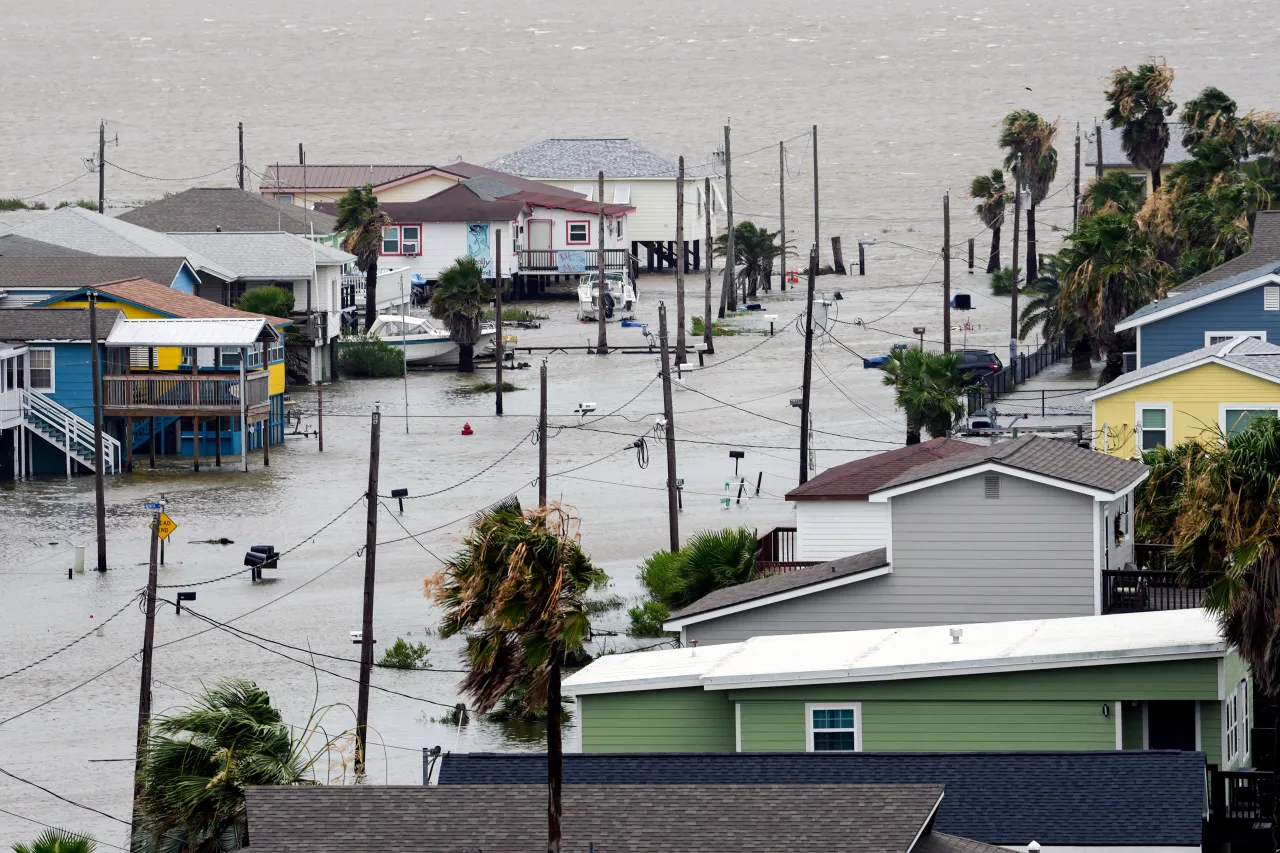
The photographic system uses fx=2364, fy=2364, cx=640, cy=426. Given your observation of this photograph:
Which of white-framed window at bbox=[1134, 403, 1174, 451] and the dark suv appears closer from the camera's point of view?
white-framed window at bbox=[1134, 403, 1174, 451]

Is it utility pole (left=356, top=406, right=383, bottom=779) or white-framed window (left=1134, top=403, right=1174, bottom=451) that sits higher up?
white-framed window (left=1134, top=403, right=1174, bottom=451)

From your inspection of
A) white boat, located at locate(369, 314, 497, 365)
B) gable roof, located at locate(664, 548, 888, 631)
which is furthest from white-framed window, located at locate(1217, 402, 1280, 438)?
white boat, located at locate(369, 314, 497, 365)

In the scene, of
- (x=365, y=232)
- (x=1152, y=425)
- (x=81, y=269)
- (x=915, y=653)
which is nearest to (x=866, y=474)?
(x=1152, y=425)

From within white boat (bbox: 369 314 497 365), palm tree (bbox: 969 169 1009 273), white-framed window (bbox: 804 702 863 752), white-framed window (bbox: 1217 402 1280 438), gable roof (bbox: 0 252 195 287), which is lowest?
white-framed window (bbox: 804 702 863 752)

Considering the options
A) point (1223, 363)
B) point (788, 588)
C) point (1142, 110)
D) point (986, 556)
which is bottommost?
point (788, 588)

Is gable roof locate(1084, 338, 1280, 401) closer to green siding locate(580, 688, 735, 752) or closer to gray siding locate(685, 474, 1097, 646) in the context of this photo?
gray siding locate(685, 474, 1097, 646)

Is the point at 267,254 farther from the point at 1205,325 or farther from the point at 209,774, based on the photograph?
the point at 209,774

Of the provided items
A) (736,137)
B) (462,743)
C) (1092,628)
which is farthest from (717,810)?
(736,137)
